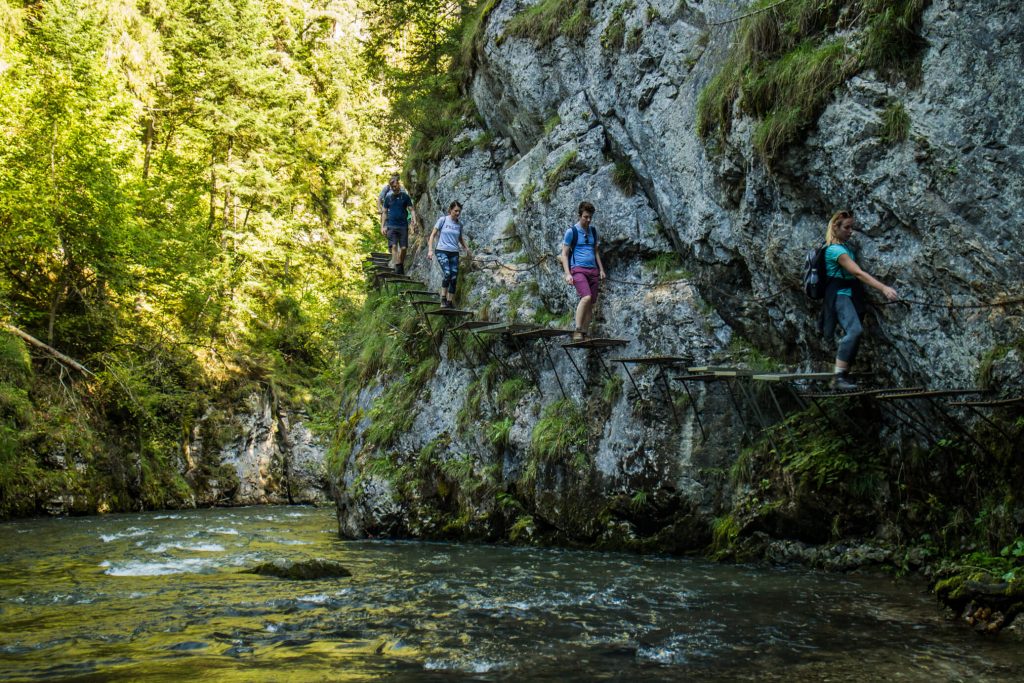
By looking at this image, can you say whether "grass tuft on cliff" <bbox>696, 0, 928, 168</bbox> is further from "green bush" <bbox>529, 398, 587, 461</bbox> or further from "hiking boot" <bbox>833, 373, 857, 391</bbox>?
"green bush" <bbox>529, 398, 587, 461</bbox>

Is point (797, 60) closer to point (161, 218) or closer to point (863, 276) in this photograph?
point (863, 276)

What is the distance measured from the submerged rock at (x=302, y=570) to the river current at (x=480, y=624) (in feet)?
0.80

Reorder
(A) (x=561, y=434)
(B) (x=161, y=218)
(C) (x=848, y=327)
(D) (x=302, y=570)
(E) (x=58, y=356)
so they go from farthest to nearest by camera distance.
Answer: (B) (x=161, y=218) → (E) (x=58, y=356) → (A) (x=561, y=434) → (D) (x=302, y=570) → (C) (x=848, y=327)

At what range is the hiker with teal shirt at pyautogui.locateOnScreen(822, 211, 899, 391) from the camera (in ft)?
28.1

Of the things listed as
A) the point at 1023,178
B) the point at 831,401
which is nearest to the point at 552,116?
the point at 831,401

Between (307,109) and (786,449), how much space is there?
24805mm

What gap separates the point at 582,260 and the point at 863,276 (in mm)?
4722

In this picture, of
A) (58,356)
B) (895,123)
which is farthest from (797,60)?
(58,356)

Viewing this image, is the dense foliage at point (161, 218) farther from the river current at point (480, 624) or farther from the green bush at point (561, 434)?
the green bush at point (561, 434)

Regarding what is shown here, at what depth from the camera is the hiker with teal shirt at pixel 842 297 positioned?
28.1 feet

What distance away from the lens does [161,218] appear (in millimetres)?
24031

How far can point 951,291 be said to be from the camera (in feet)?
26.7

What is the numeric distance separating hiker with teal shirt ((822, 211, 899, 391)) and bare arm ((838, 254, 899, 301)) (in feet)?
0.18

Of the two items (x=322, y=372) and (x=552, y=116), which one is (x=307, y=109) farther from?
(x=552, y=116)
